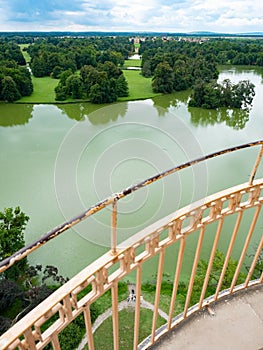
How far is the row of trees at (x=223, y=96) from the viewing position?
44.3ft

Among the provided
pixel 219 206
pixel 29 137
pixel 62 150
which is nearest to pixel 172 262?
pixel 219 206

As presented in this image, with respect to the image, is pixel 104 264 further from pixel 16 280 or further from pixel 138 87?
pixel 138 87

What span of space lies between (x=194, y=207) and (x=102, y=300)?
3475 millimetres

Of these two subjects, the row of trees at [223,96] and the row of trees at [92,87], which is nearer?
the row of trees at [223,96]

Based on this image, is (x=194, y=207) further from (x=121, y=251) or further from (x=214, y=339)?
(x=214, y=339)

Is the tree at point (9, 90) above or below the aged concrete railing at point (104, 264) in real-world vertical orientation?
below

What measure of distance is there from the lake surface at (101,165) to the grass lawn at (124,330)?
32.1 inches

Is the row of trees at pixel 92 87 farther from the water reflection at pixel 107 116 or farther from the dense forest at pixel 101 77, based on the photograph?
the water reflection at pixel 107 116

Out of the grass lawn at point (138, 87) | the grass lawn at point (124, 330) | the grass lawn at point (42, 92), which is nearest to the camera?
the grass lawn at point (124, 330)

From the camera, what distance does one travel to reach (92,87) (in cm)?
1452

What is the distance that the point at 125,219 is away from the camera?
18.1ft

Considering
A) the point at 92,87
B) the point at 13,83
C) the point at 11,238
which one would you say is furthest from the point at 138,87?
the point at 11,238

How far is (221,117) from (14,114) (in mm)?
9510

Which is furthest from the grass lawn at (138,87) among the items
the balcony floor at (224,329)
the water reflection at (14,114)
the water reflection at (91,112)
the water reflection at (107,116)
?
the balcony floor at (224,329)
